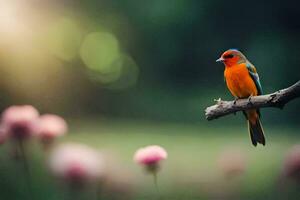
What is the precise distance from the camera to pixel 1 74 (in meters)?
2.39

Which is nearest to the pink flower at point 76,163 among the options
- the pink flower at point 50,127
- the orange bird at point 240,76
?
the pink flower at point 50,127

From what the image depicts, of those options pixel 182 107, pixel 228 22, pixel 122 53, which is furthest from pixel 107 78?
pixel 228 22

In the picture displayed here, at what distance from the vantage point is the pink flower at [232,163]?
2254 millimetres

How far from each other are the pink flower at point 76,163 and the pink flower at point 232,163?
0.34 m

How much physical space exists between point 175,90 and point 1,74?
51 centimetres

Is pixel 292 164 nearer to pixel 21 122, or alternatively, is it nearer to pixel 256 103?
pixel 256 103

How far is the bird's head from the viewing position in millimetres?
2131

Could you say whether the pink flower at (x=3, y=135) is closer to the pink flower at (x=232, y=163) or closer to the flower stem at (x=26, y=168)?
the flower stem at (x=26, y=168)

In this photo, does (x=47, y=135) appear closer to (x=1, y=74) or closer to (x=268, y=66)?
(x=1, y=74)

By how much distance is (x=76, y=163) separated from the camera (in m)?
2.08

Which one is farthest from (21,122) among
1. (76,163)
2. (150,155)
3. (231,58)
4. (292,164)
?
(292,164)

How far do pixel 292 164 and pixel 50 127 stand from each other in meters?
0.67

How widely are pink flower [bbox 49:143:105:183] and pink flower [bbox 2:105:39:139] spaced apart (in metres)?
0.10

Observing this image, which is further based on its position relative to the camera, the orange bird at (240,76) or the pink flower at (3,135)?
the pink flower at (3,135)
